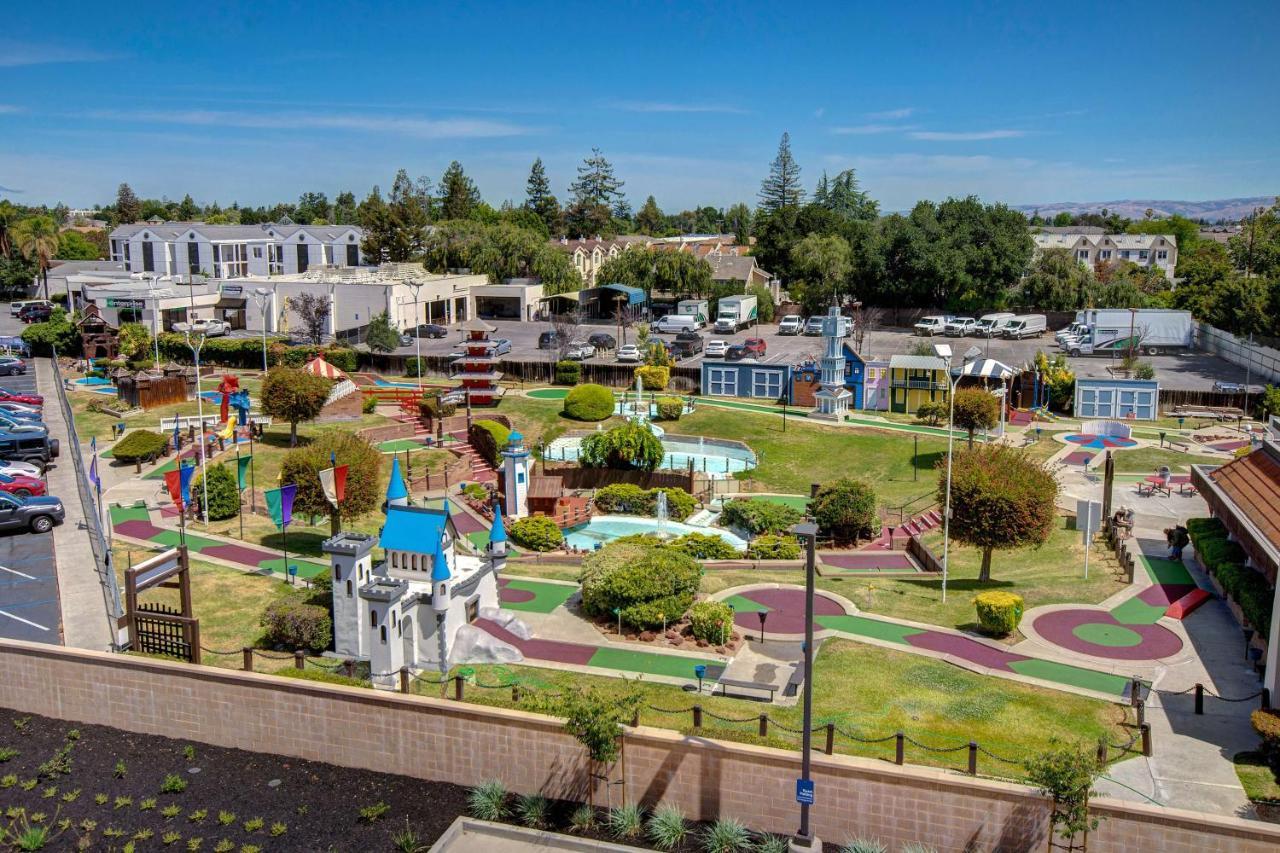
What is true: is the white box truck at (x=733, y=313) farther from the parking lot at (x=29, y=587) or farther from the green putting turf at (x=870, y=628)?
the green putting turf at (x=870, y=628)

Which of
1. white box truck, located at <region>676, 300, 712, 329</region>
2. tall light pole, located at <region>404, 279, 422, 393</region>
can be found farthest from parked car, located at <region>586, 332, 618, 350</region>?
tall light pole, located at <region>404, 279, 422, 393</region>

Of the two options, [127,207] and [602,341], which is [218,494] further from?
[127,207]

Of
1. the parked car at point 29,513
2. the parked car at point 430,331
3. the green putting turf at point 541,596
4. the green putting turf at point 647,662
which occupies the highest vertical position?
the parked car at point 430,331

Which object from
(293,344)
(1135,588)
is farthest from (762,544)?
(293,344)

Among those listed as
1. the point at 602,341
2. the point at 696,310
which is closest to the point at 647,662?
the point at 602,341

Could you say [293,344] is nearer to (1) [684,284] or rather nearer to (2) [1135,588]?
(1) [684,284]

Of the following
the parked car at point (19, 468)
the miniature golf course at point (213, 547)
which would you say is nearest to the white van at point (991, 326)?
the miniature golf course at point (213, 547)
